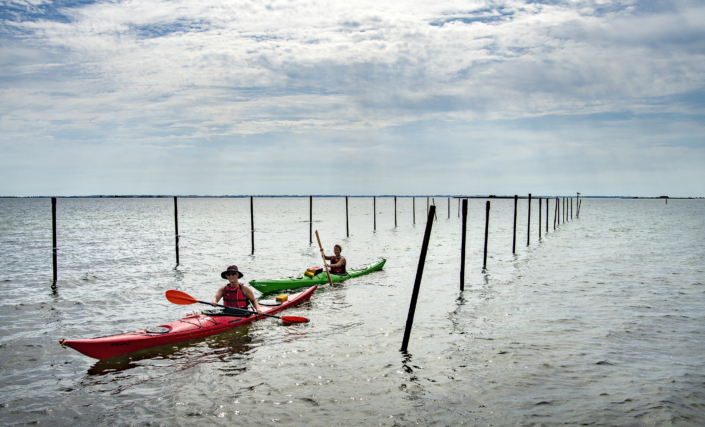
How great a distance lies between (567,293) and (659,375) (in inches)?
249

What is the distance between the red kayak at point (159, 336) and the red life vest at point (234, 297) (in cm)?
34

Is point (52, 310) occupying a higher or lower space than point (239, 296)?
lower

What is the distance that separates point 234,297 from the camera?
1013 centimetres

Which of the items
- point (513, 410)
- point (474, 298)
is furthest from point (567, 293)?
point (513, 410)

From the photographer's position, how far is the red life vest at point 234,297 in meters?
10.1

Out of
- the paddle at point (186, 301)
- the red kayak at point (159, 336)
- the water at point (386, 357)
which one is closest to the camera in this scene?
the water at point (386, 357)

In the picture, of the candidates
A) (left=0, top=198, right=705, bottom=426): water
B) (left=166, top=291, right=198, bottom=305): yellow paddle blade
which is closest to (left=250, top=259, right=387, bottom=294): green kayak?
(left=0, top=198, right=705, bottom=426): water

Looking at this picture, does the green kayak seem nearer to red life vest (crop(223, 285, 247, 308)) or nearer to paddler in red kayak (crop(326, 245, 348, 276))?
paddler in red kayak (crop(326, 245, 348, 276))

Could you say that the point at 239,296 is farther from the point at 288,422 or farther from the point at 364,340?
the point at 288,422

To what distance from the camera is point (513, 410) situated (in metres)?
5.88

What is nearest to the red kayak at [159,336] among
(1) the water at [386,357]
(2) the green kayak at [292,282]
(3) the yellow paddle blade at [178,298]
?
(1) the water at [386,357]

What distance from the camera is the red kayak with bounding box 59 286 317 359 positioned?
7.56 metres

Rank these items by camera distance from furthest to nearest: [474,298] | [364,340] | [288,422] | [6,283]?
[6,283] → [474,298] → [364,340] → [288,422]

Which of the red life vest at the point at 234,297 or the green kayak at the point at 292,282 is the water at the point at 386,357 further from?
the red life vest at the point at 234,297
